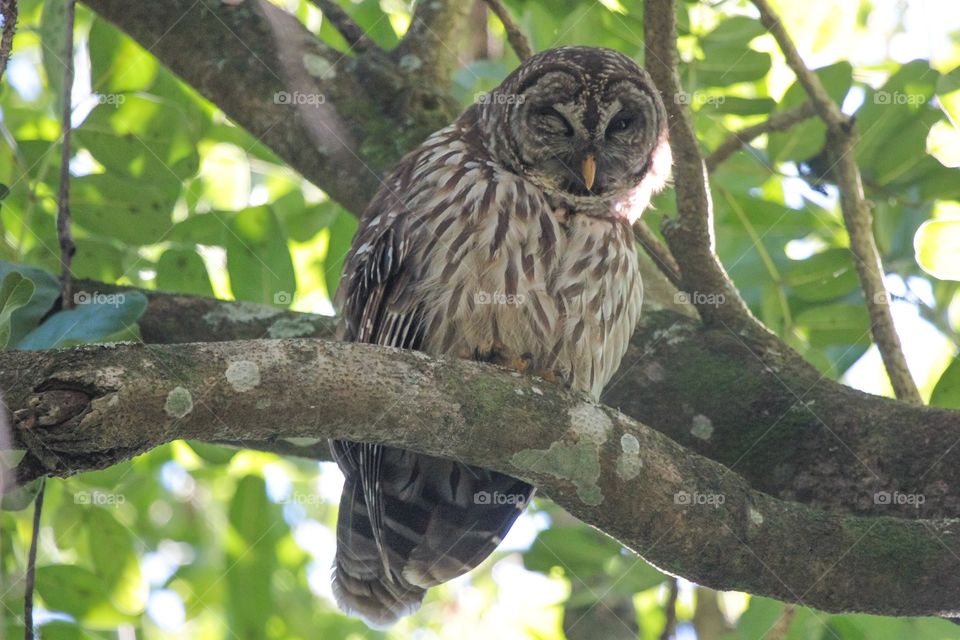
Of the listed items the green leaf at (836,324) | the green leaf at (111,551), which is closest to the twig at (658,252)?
the green leaf at (836,324)

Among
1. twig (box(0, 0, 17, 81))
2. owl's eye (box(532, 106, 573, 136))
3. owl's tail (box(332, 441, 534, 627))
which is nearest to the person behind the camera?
twig (box(0, 0, 17, 81))

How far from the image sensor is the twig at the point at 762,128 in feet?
13.0

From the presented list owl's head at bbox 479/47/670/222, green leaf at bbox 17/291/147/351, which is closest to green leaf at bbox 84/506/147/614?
green leaf at bbox 17/291/147/351

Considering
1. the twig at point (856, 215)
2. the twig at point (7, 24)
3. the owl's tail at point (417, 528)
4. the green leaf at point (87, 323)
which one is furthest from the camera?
the twig at point (856, 215)

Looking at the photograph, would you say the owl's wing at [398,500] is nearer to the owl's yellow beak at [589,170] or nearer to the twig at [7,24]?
the owl's yellow beak at [589,170]

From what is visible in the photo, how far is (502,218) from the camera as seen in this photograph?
3.54m

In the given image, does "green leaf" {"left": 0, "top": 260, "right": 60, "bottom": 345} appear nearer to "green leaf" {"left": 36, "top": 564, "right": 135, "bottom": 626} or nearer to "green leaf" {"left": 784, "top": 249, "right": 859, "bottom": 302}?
"green leaf" {"left": 36, "top": 564, "right": 135, "bottom": 626}

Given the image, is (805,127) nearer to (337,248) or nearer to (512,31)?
(512,31)

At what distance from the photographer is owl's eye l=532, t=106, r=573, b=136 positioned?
385cm

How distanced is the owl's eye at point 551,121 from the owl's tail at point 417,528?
1247 millimetres

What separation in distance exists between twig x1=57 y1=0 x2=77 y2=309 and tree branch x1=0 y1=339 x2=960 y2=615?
4.11ft

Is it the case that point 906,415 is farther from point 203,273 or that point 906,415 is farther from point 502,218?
point 203,273

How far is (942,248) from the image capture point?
11.6 ft

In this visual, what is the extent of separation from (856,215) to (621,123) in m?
0.89
